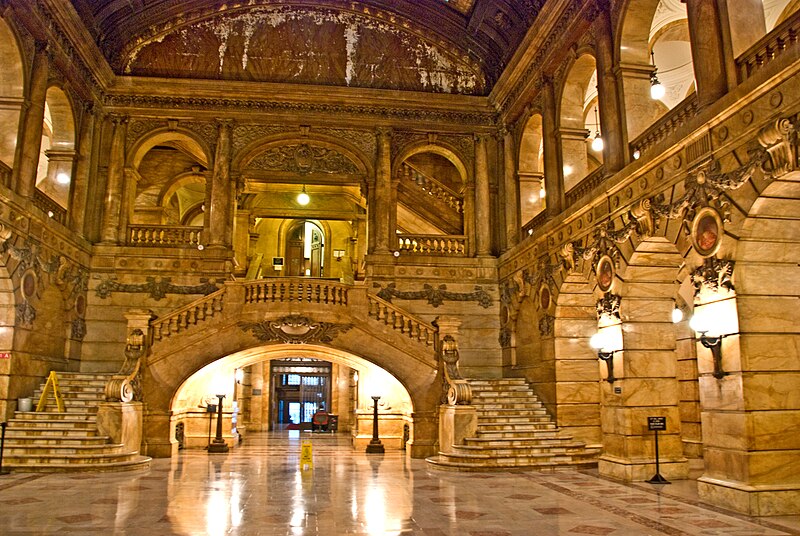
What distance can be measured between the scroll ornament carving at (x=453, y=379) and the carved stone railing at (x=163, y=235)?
26.7 feet

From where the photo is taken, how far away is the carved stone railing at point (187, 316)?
16.2m

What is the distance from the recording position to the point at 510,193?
778 inches

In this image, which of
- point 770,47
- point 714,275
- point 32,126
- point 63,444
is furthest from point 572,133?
point 63,444

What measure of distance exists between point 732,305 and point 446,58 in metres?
14.3

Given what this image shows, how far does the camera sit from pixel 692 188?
10312mm

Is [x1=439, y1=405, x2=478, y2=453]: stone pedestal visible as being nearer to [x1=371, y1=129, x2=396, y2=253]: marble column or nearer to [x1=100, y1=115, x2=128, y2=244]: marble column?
[x1=371, y1=129, x2=396, y2=253]: marble column

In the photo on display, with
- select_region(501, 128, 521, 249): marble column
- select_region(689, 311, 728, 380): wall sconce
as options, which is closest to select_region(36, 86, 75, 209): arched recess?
select_region(501, 128, 521, 249): marble column

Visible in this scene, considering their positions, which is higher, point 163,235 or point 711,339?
point 163,235

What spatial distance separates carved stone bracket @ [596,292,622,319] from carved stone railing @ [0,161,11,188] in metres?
12.5

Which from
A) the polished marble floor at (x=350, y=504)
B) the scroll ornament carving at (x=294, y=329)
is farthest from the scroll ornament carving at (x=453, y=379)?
the scroll ornament carving at (x=294, y=329)

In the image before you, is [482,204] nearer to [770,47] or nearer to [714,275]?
[714,275]

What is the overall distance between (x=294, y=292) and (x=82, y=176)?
709 cm

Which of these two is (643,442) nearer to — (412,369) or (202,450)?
(412,369)

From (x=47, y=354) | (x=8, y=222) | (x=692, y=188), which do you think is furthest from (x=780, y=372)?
(x=47, y=354)
